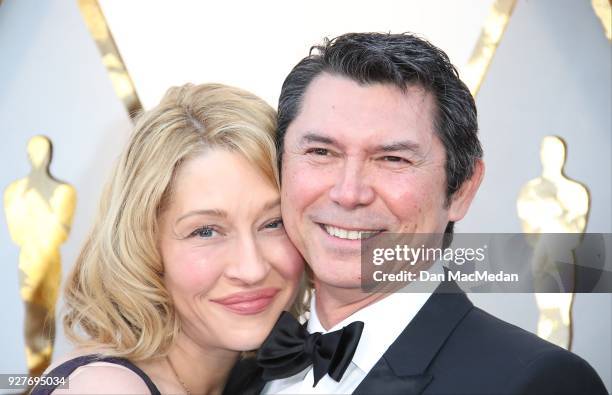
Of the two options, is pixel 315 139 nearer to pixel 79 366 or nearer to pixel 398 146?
pixel 398 146

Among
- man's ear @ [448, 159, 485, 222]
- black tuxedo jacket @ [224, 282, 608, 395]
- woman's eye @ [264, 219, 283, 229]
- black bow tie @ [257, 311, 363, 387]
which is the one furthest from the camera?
woman's eye @ [264, 219, 283, 229]

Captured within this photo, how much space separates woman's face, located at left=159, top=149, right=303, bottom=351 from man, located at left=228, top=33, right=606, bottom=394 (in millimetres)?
96

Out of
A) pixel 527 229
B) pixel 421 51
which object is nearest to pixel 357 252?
pixel 421 51

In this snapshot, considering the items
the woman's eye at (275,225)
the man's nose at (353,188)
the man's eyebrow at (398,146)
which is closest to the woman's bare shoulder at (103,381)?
the woman's eye at (275,225)

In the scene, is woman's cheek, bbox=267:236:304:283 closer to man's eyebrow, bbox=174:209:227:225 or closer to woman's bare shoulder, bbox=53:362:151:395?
man's eyebrow, bbox=174:209:227:225

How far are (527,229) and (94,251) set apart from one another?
1.75 metres

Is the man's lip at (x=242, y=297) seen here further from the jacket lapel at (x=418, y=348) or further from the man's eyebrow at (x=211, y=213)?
the jacket lapel at (x=418, y=348)

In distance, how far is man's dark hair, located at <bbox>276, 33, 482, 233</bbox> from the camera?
2098mm

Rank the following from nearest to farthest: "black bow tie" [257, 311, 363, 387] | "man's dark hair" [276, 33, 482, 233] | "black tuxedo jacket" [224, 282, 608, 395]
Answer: "black tuxedo jacket" [224, 282, 608, 395]
"black bow tie" [257, 311, 363, 387]
"man's dark hair" [276, 33, 482, 233]

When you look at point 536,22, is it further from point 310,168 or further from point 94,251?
point 94,251

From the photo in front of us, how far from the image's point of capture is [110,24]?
3.36 metres

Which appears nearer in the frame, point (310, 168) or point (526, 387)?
point (526, 387)

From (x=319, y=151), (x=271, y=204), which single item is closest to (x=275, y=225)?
(x=271, y=204)

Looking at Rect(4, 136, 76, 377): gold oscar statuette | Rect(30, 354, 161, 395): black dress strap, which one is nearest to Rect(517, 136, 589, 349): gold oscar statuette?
Rect(30, 354, 161, 395): black dress strap
